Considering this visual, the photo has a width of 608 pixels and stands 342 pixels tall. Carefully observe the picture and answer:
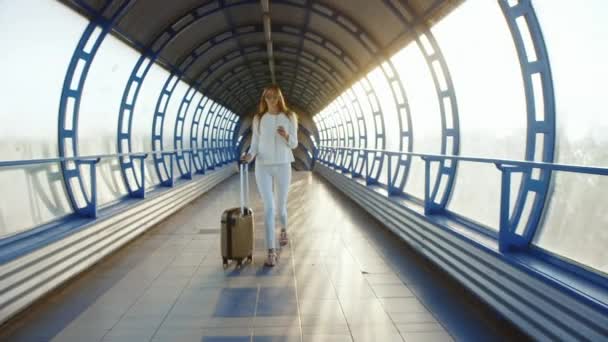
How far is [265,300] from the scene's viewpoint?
3.62m

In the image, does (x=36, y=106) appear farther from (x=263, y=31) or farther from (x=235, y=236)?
(x=263, y=31)

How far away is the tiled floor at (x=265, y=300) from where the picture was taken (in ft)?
9.96

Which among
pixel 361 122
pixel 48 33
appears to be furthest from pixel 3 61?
pixel 361 122

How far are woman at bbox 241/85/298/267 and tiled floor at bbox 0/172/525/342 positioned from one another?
1.98 ft

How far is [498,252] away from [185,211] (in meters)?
6.50

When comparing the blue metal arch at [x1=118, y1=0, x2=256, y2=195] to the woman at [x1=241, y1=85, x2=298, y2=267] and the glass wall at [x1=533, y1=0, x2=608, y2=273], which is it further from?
the glass wall at [x1=533, y1=0, x2=608, y2=273]

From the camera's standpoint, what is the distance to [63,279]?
3904mm

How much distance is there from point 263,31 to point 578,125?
8553 millimetres

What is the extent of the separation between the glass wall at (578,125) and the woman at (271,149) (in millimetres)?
Result: 2409

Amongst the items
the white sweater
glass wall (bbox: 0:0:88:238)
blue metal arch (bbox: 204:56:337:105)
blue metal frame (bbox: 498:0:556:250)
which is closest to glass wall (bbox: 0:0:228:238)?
glass wall (bbox: 0:0:88:238)

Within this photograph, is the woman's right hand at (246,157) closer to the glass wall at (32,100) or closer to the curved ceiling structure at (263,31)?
the glass wall at (32,100)

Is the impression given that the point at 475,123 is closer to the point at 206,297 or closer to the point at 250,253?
the point at 250,253

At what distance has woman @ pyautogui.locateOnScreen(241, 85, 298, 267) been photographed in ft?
14.8

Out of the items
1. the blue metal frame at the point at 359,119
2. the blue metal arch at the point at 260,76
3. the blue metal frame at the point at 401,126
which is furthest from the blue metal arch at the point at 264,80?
the blue metal frame at the point at 401,126
